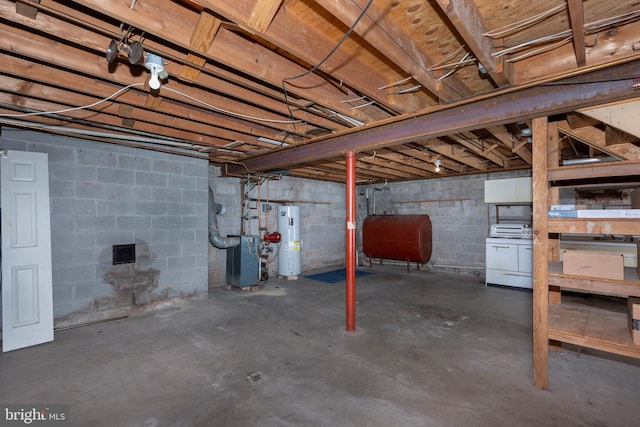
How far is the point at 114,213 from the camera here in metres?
3.77

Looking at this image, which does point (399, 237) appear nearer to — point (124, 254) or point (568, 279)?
point (568, 279)

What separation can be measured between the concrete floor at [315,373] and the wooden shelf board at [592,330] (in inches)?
15.6

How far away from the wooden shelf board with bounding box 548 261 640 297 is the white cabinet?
2910 millimetres

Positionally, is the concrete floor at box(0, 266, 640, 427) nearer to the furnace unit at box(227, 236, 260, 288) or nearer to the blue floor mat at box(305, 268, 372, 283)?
the furnace unit at box(227, 236, 260, 288)

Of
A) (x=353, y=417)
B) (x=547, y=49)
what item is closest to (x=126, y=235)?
(x=353, y=417)

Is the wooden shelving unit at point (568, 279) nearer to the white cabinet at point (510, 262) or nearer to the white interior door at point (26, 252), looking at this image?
the white cabinet at point (510, 262)

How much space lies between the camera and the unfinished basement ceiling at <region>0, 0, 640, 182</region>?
1.58 m

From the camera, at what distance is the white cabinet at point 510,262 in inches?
195

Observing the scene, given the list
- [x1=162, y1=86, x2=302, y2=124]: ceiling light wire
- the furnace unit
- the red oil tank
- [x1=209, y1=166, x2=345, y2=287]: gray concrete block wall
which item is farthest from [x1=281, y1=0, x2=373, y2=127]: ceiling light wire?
the red oil tank

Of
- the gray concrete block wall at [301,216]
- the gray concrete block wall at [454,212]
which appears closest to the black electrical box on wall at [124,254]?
the gray concrete block wall at [301,216]

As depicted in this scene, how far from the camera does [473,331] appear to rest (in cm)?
322

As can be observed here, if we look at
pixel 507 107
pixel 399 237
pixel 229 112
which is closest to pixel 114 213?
pixel 229 112

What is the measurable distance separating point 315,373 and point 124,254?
9.68 ft

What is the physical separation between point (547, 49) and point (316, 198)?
5531 millimetres
